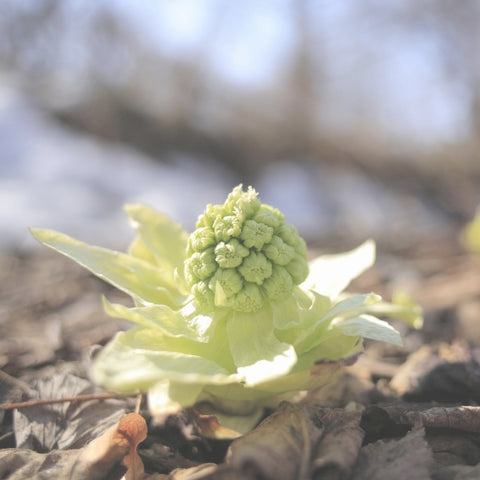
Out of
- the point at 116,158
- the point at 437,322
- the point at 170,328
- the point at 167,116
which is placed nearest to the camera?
the point at 170,328

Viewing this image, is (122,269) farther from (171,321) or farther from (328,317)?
(328,317)

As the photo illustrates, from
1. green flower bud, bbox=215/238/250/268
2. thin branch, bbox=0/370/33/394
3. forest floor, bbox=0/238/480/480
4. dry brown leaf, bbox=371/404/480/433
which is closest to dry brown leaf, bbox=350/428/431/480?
forest floor, bbox=0/238/480/480

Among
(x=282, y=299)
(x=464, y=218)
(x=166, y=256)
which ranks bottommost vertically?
(x=282, y=299)

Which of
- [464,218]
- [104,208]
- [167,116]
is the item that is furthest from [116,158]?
[464,218]

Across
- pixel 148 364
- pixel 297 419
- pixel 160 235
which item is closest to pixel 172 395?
pixel 148 364

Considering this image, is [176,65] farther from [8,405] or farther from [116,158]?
[8,405]

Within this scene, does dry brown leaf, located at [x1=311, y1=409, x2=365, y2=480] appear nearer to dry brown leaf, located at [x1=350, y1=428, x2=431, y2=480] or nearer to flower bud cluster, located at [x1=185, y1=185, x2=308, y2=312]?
dry brown leaf, located at [x1=350, y1=428, x2=431, y2=480]
